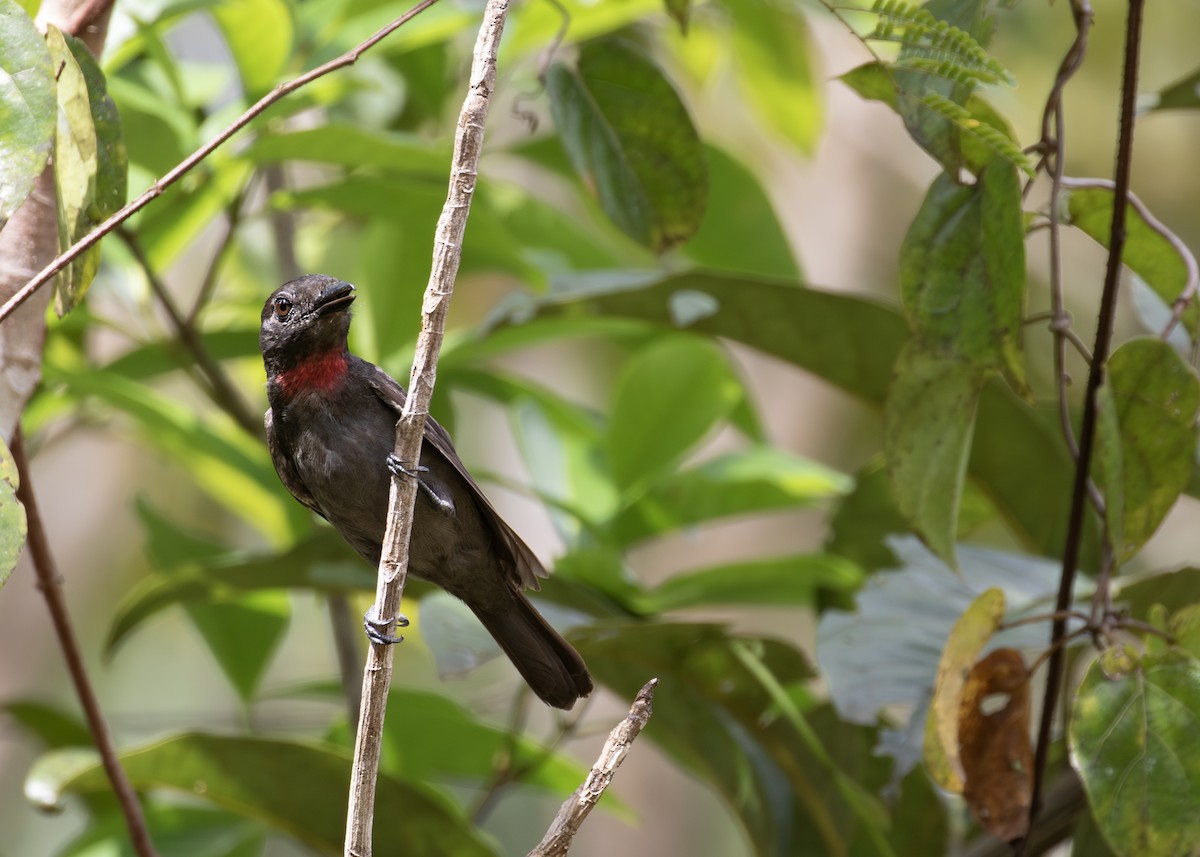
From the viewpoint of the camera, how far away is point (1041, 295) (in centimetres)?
771

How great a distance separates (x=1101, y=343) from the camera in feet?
6.67

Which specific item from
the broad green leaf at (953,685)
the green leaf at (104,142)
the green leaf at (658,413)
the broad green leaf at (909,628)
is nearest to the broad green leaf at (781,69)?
the green leaf at (658,413)

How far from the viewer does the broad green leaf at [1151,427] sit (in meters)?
2.13

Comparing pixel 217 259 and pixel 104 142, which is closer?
pixel 104 142

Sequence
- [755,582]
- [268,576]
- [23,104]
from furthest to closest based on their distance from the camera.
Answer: [755,582]
[268,576]
[23,104]

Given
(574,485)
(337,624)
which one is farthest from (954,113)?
(337,624)

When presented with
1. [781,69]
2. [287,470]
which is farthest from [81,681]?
[781,69]

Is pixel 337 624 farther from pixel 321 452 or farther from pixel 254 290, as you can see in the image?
pixel 254 290

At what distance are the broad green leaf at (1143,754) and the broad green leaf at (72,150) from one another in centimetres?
164

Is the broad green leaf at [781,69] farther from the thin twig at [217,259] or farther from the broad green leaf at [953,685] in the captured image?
the broad green leaf at [953,685]

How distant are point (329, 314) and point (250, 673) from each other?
4.35ft

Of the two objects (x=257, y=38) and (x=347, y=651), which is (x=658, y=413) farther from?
(x=257, y=38)

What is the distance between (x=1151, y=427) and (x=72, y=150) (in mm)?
1718

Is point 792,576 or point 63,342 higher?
point 63,342
